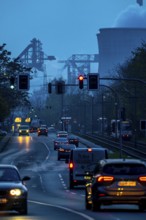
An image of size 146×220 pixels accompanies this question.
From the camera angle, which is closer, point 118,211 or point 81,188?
point 118,211

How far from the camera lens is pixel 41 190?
155ft

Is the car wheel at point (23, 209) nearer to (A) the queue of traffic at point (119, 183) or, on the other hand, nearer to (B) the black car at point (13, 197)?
(B) the black car at point (13, 197)

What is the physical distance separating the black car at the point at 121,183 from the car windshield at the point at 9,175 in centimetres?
248

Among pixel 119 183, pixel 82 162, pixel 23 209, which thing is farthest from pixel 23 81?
pixel 23 209

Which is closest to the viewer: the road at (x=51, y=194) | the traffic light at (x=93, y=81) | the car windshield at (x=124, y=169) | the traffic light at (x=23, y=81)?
the road at (x=51, y=194)

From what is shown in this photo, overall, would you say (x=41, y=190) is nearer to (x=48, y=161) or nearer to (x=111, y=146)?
(x=48, y=161)

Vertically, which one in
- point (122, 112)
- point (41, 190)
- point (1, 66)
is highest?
point (1, 66)

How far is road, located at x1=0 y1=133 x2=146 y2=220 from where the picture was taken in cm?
2730

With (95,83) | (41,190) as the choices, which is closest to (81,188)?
(41,190)

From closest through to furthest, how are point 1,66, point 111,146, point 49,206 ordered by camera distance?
1. point 49,206
2. point 111,146
3. point 1,66

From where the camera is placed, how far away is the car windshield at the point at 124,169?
1110 inches

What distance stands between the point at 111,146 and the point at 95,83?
4487cm

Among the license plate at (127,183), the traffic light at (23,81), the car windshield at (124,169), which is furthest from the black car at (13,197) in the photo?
the traffic light at (23,81)

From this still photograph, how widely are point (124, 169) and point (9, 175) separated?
358 cm
